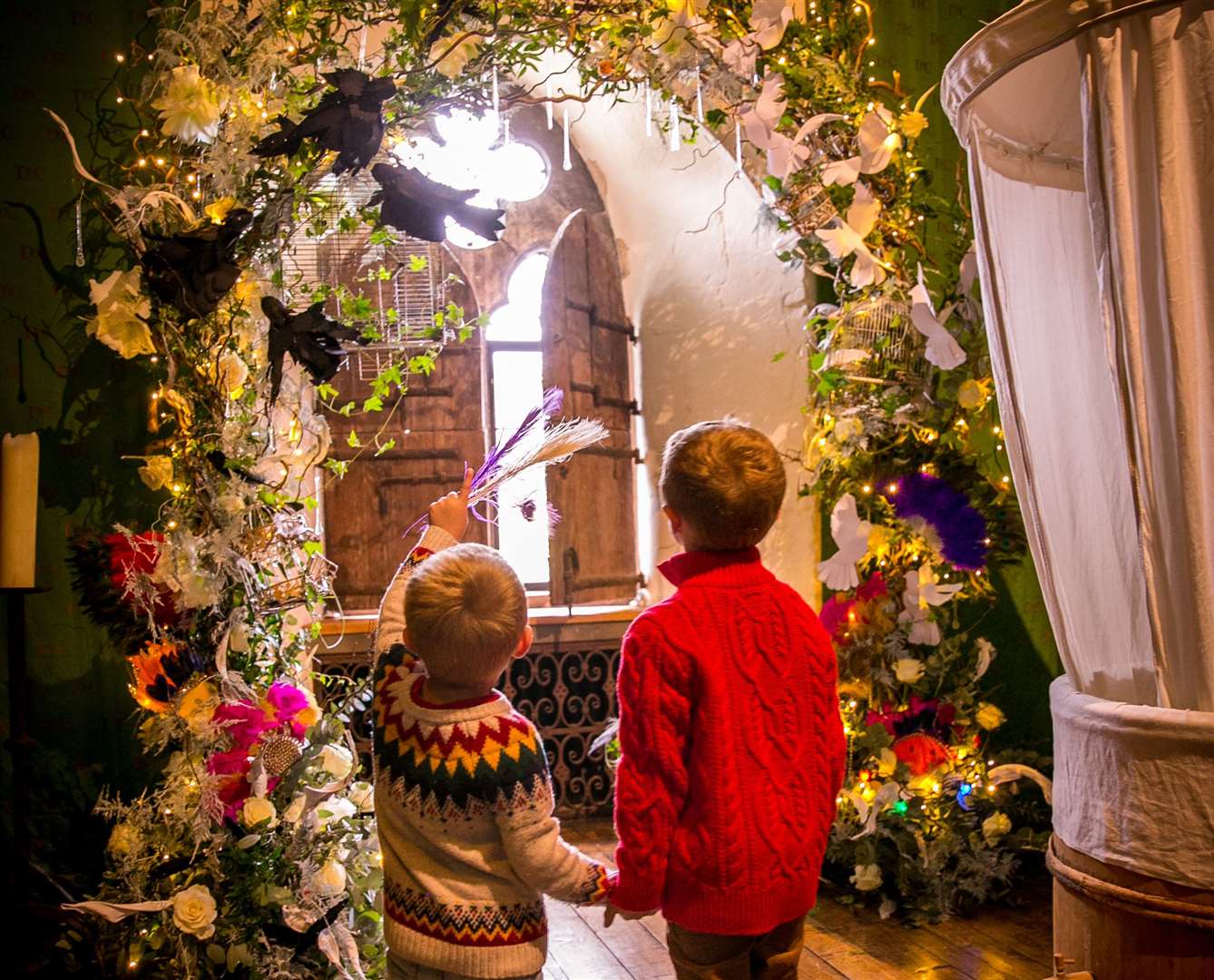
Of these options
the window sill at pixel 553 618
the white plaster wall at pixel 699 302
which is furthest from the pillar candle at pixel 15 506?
the white plaster wall at pixel 699 302

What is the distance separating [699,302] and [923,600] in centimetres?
171

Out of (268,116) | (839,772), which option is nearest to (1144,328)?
(839,772)

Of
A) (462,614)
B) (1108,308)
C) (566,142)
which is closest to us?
(462,614)

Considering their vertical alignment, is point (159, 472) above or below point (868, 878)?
above

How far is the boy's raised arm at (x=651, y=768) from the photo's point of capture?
1.54 meters

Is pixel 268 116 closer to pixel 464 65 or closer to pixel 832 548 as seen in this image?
pixel 464 65

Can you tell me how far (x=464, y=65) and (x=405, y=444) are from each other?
2110mm

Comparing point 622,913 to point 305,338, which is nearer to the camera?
point 622,913

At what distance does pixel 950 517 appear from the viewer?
3047 mm

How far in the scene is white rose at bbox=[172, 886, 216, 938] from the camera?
7.10 feet

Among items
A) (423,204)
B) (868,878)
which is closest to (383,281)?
(423,204)

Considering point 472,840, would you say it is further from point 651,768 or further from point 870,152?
point 870,152

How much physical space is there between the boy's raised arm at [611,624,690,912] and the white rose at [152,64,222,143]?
1431mm

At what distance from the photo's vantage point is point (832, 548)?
12.0 ft
